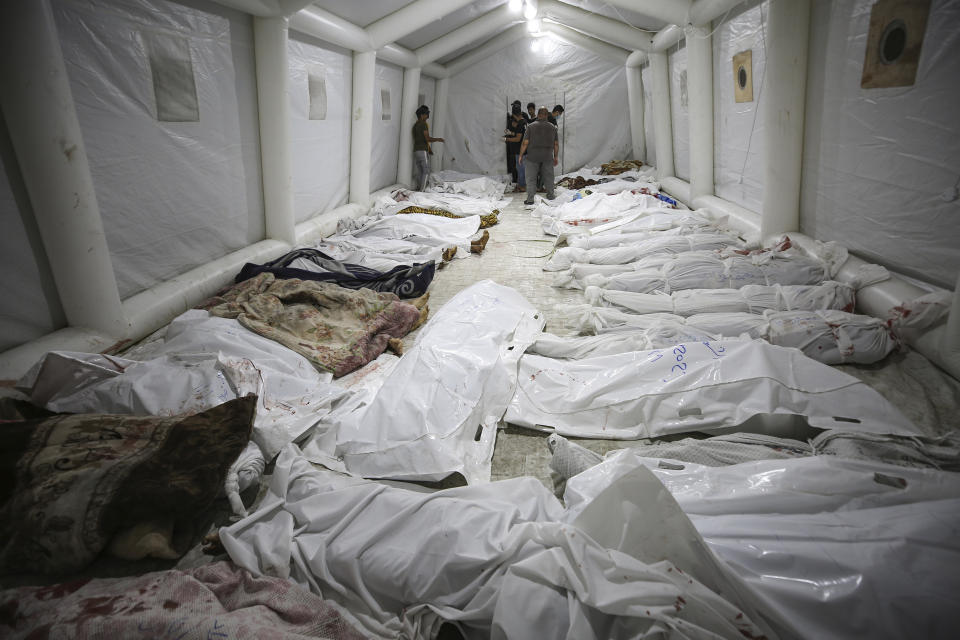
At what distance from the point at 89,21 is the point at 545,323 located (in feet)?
9.75

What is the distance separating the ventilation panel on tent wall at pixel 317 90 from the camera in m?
5.21

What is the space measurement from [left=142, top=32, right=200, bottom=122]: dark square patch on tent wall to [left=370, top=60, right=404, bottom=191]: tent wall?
3914 millimetres

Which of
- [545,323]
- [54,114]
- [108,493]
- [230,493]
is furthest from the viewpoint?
[545,323]

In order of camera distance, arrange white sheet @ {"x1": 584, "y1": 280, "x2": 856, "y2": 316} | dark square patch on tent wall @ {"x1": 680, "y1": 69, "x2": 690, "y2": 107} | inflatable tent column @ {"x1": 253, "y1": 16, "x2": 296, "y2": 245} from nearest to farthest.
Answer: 1. white sheet @ {"x1": 584, "y1": 280, "x2": 856, "y2": 316}
2. inflatable tent column @ {"x1": 253, "y1": 16, "x2": 296, "y2": 245}
3. dark square patch on tent wall @ {"x1": 680, "y1": 69, "x2": 690, "y2": 107}

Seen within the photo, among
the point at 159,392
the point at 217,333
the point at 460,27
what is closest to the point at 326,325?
the point at 217,333

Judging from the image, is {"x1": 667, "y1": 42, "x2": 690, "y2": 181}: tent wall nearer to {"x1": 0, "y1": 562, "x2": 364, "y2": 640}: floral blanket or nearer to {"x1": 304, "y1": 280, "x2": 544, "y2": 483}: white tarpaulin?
{"x1": 304, "y1": 280, "x2": 544, "y2": 483}: white tarpaulin

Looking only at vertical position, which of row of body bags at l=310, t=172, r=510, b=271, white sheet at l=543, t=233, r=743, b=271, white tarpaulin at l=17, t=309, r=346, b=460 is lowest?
row of body bags at l=310, t=172, r=510, b=271

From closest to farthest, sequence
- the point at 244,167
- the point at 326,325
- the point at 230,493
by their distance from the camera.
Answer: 1. the point at 230,493
2. the point at 326,325
3. the point at 244,167

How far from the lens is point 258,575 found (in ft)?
4.61

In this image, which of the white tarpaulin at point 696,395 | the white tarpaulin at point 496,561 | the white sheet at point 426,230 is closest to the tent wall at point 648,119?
the white sheet at point 426,230

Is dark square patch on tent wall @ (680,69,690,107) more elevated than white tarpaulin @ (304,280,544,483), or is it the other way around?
dark square patch on tent wall @ (680,69,690,107)

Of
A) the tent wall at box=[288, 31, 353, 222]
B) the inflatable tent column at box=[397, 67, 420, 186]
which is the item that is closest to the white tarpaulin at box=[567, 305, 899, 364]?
the tent wall at box=[288, 31, 353, 222]

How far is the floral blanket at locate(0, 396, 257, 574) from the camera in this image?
58.3 inches

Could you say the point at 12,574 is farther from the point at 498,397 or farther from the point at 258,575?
the point at 498,397
